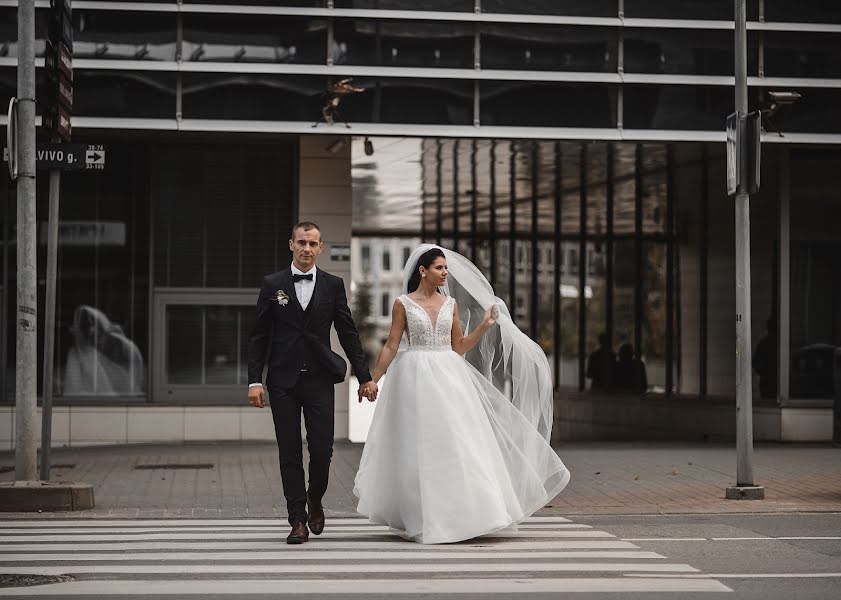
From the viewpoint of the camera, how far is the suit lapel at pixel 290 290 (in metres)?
9.80

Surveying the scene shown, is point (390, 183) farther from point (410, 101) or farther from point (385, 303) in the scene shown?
point (385, 303)

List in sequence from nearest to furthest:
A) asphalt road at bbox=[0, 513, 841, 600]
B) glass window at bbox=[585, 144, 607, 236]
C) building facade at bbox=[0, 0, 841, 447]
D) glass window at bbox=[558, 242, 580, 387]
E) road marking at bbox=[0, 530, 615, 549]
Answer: asphalt road at bbox=[0, 513, 841, 600], road marking at bbox=[0, 530, 615, 549], building facade at bbox=[0, 0, 841, 447], glass window at bbox=[585, 144, 607, 236], glass window at bbox=[558, 242, 580, 387]

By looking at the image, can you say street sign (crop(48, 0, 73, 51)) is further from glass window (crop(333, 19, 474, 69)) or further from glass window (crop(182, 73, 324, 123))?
glass window (crop(333, 19, 474, 69))

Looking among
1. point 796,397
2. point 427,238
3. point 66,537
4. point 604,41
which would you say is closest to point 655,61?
point 604,41

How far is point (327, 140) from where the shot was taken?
62.1 ft

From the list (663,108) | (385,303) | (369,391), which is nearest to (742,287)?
(369,391)

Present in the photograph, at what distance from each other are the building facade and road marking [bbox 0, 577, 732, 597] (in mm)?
10327

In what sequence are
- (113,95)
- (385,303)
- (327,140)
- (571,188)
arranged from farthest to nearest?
(385,303)
(571,188)
(327,140)
(113,95)

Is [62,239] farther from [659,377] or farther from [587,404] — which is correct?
[587,404]

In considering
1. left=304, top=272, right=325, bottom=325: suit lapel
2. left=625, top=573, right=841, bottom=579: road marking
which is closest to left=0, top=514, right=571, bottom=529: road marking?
left=304, top=272, right=325, bottom=325: suit lapel

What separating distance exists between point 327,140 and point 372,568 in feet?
36.5

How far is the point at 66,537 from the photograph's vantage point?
1009cm

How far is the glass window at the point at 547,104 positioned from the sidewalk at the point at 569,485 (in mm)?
4092

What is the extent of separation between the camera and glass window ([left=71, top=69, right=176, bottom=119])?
17.5 metres
